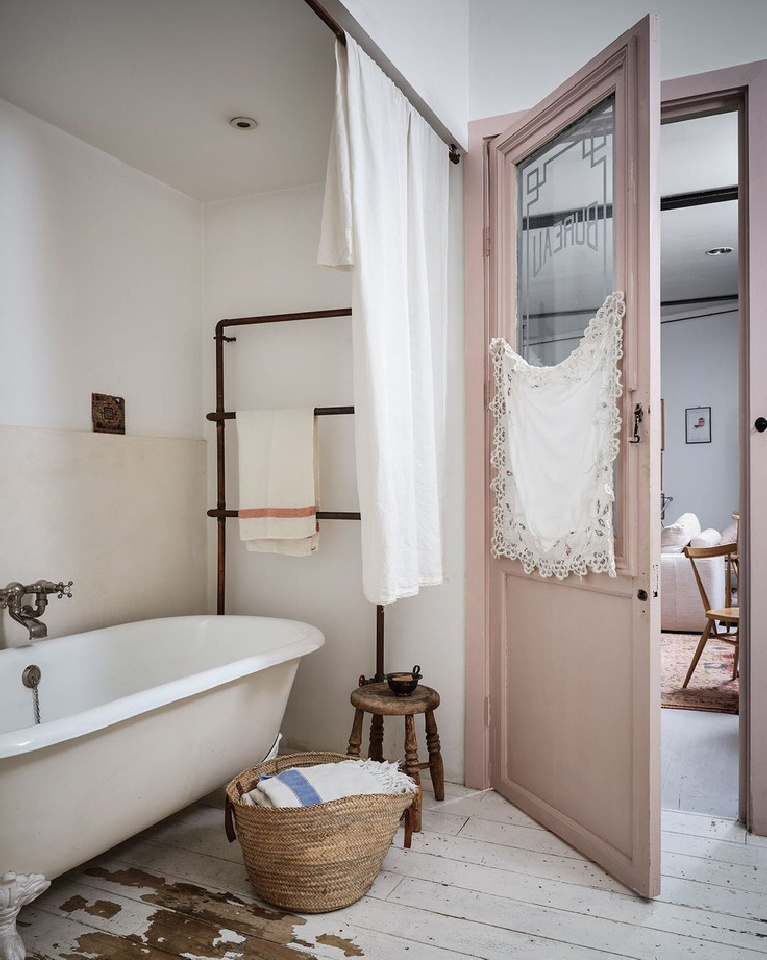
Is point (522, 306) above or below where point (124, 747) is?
above

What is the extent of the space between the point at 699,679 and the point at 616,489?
2.62 metres

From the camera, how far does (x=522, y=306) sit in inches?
105

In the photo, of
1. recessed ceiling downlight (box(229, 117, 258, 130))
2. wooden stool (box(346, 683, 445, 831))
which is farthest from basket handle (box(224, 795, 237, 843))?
recessed ceiling downlight (box(229, 117, 258, 130))

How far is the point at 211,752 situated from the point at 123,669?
25.3 inches

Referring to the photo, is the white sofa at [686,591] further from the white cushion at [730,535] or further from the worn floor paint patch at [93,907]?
the worn floor paint patch at [93,907]

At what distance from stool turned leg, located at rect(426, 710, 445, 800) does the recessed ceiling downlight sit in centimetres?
214

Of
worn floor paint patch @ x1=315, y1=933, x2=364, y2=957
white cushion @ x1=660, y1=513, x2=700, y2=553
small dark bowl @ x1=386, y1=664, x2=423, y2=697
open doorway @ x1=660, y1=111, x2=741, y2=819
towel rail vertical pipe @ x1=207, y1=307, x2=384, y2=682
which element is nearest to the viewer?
worn floor paint patch @ x1=315, y1=933, x2=364, y2=957

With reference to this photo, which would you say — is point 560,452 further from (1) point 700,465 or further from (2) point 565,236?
(1) point 700,465

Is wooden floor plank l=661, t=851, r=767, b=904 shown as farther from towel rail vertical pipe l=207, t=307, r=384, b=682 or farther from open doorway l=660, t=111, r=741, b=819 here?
towel rail vertical pipe l=207, t=307, r=384, b=682

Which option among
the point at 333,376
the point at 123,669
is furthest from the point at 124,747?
the point at 333,376

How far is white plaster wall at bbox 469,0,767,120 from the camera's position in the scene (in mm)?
2496

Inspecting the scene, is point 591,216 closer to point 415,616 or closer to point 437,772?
point 415,616

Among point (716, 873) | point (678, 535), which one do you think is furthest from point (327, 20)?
point (678, 535)

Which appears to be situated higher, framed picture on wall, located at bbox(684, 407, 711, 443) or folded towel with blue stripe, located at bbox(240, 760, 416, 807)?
framed picture on wall, located at bbox(684, 407, 711, 443)
